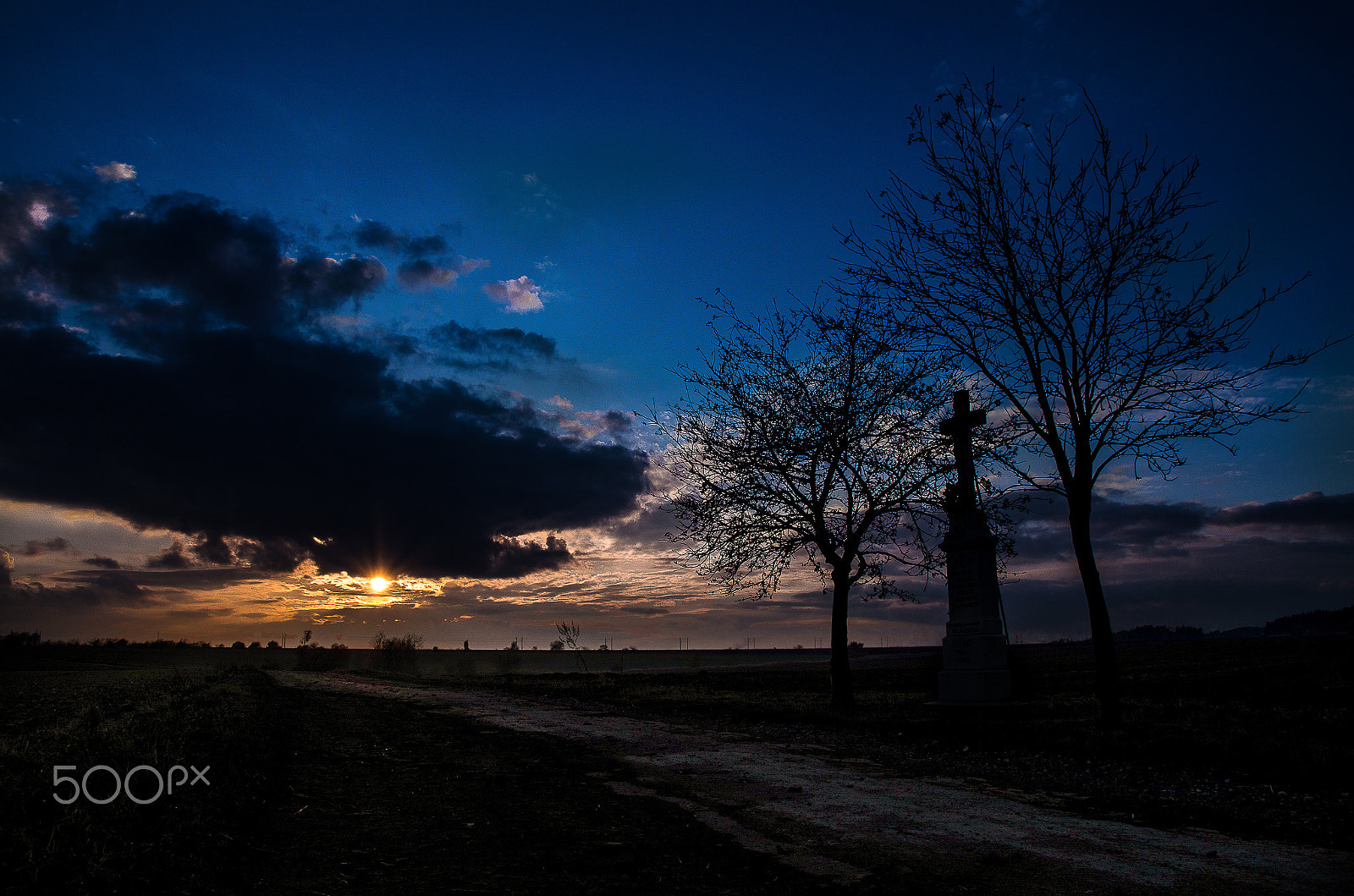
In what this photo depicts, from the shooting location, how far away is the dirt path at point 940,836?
175 inches

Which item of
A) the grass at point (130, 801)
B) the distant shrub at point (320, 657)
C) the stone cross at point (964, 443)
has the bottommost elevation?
the distant shrub at point (320, 657)

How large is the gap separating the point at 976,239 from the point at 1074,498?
17.1 feet

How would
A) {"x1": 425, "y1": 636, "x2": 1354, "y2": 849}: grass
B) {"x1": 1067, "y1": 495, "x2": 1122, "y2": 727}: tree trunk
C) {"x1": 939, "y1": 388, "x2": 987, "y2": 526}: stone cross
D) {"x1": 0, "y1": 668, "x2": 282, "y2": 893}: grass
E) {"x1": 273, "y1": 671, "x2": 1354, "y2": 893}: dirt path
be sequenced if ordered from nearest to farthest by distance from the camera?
{"x1": 0, "y1": 668, "x2": 282, "y2": 893}: grass, {"x1": 273, "y1": 671, "x2": 1354, "y2": 893}: dirt path, {"x1": 425, "y1": 636, "x2": 1354, "y2": 849}: grass, {"x1": 1067, "y1": 495, "x2": 1122, "y2": 727}: tree trunk, {"x1": 939, "y1": 388, "x2": 987, "y2": 526}: stone cross

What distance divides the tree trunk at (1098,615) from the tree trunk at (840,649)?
5.54 metres

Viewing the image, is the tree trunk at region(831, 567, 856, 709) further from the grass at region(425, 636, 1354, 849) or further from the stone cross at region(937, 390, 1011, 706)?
the stone cross at region(937, 390, 1011, 706)

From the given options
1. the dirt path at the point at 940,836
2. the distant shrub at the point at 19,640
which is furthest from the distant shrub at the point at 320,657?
the dirt path at the point at 940,836

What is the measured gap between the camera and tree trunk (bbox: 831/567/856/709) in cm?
1631

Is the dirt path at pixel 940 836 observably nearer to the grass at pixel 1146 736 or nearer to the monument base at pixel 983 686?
the grass at pixel 1146 736

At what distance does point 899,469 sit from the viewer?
56.9 feet

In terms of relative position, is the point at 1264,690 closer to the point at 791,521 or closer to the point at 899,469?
the point at 899,469

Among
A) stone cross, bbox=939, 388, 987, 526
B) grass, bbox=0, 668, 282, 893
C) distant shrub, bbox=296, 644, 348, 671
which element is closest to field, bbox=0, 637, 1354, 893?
grass, bbox=0, 668, 282, 893

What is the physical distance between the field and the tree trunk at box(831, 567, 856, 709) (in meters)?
0.88

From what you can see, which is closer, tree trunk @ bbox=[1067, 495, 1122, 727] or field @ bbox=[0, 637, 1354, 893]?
field @ bbox=[0, 637, 1354, 893]

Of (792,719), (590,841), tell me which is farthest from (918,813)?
(792,719)
